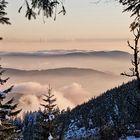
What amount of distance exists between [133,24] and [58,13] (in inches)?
69.1

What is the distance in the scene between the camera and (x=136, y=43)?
8.69 metres

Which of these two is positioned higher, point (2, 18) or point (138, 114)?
point (2, 18)

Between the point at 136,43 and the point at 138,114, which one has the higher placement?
the point at 136,43

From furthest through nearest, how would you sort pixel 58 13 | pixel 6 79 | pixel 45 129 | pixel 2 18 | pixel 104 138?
pixel 45 129 < pixel 104 138 < pixel 6 79 < pixel 2 18 < pixel 58 13

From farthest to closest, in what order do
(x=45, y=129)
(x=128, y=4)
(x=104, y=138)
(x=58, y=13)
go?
(x=45, y=129) < (x=104, y=138) < (x=128, y=4) < (x=58, y=13)

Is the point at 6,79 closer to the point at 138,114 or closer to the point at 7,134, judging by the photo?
the point at 7,134

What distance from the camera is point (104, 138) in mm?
23203

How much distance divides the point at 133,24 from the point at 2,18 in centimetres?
990

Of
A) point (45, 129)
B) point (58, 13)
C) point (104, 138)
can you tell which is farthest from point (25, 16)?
point (45, 129)

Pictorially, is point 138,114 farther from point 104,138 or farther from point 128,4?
point 104,138

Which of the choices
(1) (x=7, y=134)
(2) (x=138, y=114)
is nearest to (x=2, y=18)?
(1) (x=7, y=134)

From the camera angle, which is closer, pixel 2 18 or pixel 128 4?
pixel 128 4

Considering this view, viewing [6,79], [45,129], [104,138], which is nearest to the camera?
[6,79]

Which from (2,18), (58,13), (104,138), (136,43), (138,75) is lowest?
(104,138)
